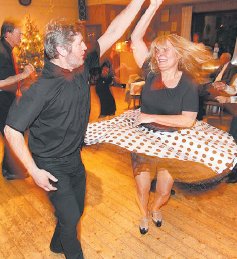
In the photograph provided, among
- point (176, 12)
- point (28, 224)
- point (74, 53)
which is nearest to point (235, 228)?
point (28, 224)

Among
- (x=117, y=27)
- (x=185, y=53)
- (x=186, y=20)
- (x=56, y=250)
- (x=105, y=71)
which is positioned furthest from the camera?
(x=186, y=20)

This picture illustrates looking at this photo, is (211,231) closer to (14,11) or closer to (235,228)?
(235,228)

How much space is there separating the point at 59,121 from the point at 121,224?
1.41m

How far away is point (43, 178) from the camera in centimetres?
152

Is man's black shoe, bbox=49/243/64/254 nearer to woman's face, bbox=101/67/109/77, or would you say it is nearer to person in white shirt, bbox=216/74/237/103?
person in white shirt, bbox=216/74/237/103

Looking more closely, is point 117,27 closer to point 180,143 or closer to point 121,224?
point 180,143

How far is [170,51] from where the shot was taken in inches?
79.1

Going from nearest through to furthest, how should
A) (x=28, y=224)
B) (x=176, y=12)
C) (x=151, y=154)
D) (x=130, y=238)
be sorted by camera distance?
(x=151, y=154) → (x=130, y=238) → (x=28, y=224) → (x=176, y=12)

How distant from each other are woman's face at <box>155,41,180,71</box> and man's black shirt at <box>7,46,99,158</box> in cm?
62

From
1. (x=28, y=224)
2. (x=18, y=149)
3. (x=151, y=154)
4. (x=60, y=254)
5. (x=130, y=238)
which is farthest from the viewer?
(x=28, y=224)

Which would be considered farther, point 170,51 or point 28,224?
point 28,224

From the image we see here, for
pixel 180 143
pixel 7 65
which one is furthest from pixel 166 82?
pixel 7 65

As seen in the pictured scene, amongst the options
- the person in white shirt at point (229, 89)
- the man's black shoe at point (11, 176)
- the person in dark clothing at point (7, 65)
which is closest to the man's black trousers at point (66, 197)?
the person in dark clothing at point (7, 65)

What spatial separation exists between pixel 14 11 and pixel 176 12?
6.27 metres
